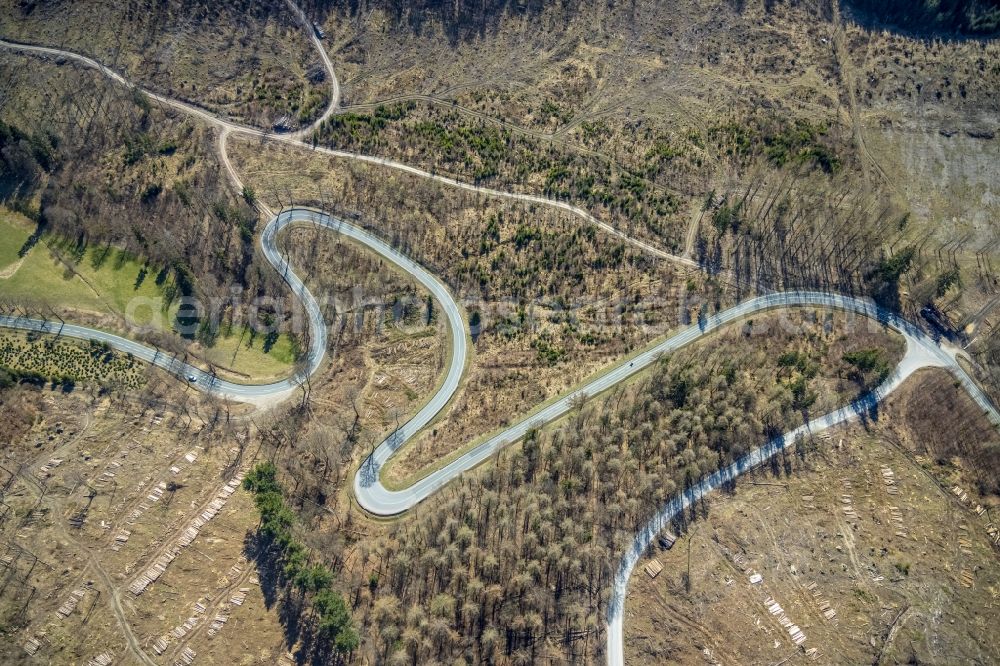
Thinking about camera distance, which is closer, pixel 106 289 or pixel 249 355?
pixel 249 355

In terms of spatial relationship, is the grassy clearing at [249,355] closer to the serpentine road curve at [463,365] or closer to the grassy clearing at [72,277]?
the serpentine road curve at [463,365]

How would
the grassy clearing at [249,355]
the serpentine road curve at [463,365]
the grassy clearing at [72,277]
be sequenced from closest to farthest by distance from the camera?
the serpentine road curve at [463,365] < the grassy clearing at [249,355] < the grassy clearing at [72,277]

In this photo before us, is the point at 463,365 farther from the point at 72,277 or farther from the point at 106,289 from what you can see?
the point at 72,277

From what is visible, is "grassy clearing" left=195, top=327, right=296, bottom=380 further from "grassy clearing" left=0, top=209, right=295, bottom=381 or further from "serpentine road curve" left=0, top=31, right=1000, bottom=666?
"serpentine road curve" left=0, top=31, right=1000, bottom=666

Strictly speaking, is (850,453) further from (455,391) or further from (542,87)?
(542,87)

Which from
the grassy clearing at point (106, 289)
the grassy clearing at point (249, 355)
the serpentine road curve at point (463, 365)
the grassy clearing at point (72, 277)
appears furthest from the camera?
the grassy clearing at point (72, 277)

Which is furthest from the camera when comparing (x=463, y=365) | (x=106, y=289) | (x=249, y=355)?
(x=106, y=289)

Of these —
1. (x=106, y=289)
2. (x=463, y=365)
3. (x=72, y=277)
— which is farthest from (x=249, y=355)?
(x=72, y=277)

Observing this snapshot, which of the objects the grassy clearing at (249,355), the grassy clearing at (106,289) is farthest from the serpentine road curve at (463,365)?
the grassy clearing at (106,289)

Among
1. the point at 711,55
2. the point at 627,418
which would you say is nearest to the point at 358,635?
the point at 627,418
